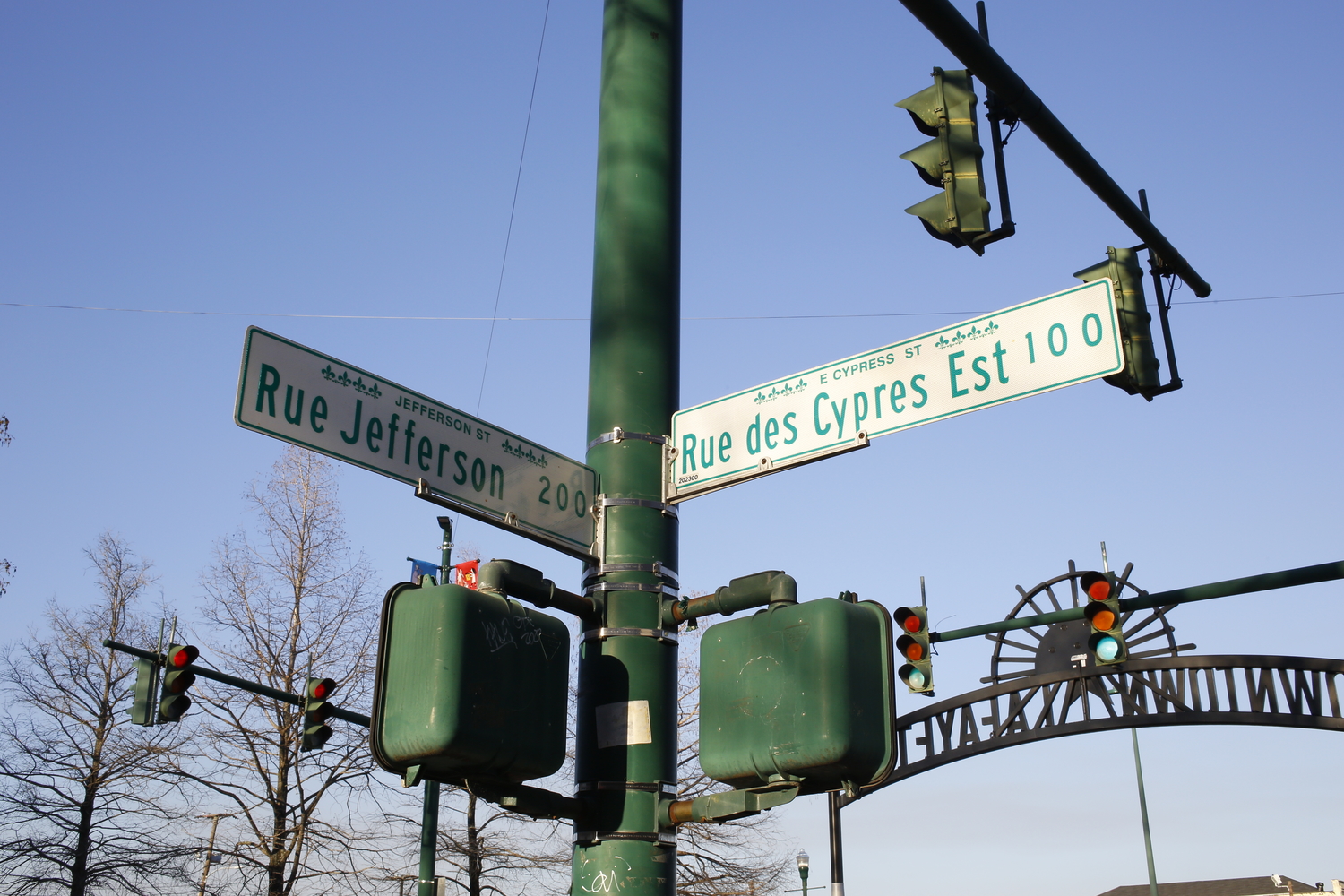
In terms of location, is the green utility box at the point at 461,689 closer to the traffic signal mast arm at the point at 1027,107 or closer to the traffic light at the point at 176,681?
→ the traffic signal mast arm at the point at 1027,107

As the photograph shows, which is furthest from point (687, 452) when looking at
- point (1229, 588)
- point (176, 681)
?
point (176, 681)

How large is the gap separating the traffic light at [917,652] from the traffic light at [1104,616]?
2553 millimetres

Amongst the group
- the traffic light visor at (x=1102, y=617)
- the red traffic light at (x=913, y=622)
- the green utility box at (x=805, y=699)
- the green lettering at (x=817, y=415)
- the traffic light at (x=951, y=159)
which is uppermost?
the red traffic light at (x=913, y=622)

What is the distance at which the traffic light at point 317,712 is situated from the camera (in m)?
14.6

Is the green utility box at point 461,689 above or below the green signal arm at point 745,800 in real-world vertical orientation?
above

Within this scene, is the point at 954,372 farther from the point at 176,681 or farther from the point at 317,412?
the point at 176,681

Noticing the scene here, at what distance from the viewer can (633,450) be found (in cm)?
394

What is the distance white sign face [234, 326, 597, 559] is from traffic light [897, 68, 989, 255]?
1.76m

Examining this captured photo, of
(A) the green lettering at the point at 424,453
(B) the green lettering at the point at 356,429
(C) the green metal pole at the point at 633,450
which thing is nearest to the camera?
(C) the green metal pole at the point at 633,450

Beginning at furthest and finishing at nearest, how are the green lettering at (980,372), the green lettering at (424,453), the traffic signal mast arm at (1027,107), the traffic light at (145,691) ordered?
the traffic light at (145,691) < the traffic signal mast arm at (1027,107) < the green lettering at (980,372) < the green lettering at (424,453)

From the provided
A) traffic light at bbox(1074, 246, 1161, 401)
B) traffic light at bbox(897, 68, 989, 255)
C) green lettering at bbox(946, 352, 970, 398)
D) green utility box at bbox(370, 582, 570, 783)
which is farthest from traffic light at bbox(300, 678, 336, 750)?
green utility box at bbox(370, 582, 570, 783)

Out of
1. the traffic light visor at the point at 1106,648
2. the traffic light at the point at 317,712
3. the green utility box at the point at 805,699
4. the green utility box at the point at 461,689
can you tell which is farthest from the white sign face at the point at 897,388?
the traffic light at the point at 317,712

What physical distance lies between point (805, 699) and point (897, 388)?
1422 mm

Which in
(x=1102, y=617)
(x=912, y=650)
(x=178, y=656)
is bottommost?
(x=1102, y=617)
